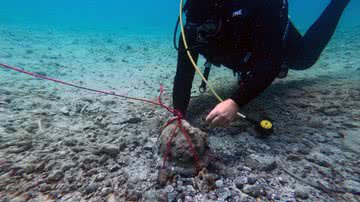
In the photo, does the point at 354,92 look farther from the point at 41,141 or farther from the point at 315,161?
the point at 41,141

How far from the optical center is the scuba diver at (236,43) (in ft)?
5.94

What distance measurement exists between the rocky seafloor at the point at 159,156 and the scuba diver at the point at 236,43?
19.3 inches

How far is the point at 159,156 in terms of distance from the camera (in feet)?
5.85

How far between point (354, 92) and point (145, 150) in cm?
313

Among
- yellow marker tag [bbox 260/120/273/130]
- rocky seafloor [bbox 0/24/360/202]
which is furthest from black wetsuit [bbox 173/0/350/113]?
rocky seafloor [bbox 0/24/360/202]

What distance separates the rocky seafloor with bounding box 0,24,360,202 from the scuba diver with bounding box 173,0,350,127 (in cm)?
49

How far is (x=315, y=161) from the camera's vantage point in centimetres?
168

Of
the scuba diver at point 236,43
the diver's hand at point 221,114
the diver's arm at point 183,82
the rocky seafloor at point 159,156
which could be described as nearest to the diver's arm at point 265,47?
the scuba diver at point 236,43

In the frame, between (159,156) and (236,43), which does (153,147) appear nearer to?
(159,156)

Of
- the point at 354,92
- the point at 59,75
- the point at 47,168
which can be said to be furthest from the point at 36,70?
the point at 354,92

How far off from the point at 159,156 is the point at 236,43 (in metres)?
1.55

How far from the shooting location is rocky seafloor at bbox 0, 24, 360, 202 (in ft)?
4.59

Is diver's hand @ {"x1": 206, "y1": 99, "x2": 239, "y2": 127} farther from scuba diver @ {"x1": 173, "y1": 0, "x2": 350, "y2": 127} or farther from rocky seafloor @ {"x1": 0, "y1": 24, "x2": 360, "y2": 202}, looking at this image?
rocky seafloor @ {"x1": 0, "y1": 24, "x2": 360, "y2": 202}

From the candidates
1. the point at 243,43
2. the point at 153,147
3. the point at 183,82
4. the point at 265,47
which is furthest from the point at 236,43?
the point at 153,147
